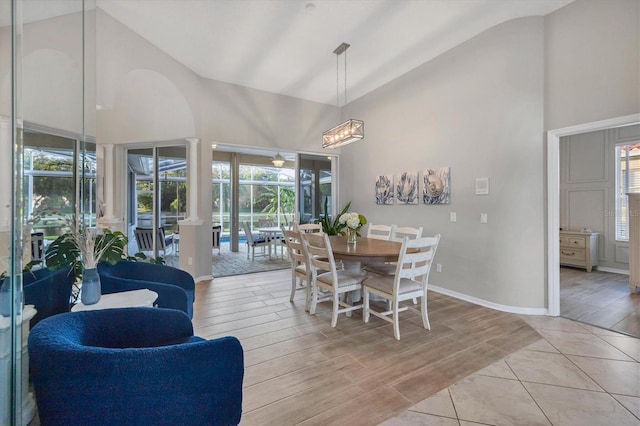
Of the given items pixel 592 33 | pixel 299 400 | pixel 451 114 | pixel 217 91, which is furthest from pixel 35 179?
pixel 592 33

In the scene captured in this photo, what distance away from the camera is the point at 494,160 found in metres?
3.46

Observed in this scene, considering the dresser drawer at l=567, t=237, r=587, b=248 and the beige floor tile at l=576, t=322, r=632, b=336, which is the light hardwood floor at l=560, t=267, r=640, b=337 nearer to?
the beige floor tile at l=576, t=322, r=632, b=336

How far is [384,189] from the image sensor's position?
16.5 feet

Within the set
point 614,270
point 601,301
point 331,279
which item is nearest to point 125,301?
point 331,279

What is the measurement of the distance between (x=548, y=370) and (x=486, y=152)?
7.98 feet

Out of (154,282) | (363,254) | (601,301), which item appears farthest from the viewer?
(601,301)

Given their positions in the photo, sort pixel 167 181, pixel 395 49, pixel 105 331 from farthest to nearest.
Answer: pixel 167 181 → pixel 395 49 → pixel 105 331

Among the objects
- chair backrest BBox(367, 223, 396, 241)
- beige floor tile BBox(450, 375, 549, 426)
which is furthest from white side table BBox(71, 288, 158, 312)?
chair backrest BBox(367, 223, 396, 241)

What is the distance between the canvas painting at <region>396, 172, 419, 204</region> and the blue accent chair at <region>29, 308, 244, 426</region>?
154 inches

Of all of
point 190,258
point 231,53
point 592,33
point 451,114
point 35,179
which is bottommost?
point 190,258

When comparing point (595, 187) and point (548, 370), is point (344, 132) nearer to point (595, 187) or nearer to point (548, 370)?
point (548, 370)

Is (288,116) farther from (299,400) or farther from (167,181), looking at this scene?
(299,400)

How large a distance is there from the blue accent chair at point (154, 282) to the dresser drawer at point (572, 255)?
6558 mm

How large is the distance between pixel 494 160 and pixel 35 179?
13.6ft
